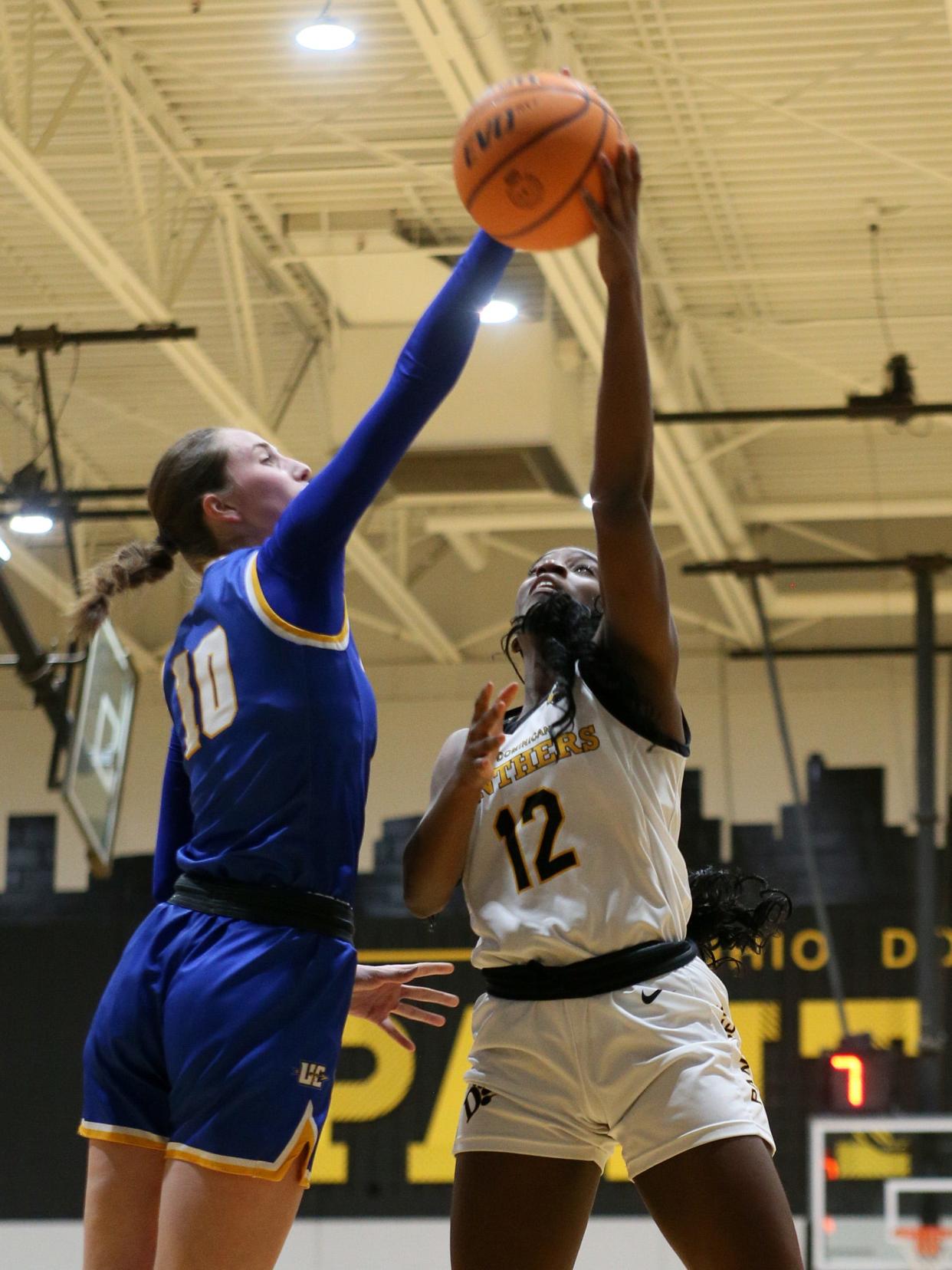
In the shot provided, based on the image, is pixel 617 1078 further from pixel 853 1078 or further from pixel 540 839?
pixel 853 1078

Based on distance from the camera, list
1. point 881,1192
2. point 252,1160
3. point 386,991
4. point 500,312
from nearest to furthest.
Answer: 1. point 252,1160
2. point 386,991
3. point 500,312
4. point 881,1192

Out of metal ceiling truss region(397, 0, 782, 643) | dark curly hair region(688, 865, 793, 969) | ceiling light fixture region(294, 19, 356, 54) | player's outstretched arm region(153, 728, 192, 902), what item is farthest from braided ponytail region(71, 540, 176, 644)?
ceiling light fixture region(294, 19, 356, 54)

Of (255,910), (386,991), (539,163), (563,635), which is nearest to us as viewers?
(255,910)

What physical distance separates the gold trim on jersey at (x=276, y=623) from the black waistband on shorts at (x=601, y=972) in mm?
757

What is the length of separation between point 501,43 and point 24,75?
241cm

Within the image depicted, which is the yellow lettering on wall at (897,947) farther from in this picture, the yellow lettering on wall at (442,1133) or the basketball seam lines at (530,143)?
the basketball seam lines at (530,143)

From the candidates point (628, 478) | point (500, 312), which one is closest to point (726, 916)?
point (628, 478)

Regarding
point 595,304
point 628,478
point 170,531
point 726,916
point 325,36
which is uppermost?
point 325,36

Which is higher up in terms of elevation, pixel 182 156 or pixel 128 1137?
pixel 182 156

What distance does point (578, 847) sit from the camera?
116 inches

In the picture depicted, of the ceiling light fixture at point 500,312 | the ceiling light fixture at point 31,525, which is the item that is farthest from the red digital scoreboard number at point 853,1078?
the ceiling light fixture at point 31,525

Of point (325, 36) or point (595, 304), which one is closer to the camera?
point (325, 36)

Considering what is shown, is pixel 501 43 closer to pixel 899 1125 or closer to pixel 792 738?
pixel 899 1125

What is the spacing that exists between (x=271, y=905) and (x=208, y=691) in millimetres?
338
